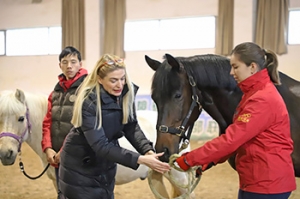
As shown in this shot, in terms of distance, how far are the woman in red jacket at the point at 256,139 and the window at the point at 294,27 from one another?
24.7 ft

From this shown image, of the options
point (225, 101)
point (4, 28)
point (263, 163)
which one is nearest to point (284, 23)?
point (225, 101)

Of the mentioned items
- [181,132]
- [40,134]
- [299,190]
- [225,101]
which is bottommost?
[299,190]

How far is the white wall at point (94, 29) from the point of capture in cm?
881

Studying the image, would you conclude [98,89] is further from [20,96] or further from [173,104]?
[20,96]

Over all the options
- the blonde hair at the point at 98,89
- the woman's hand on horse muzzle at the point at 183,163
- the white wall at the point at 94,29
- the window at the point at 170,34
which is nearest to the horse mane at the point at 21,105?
the blonde hair at the point at 98,89

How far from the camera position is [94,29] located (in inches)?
404

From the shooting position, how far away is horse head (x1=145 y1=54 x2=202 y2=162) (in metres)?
1.93

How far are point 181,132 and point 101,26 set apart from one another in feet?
28.8

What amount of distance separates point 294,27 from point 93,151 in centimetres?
783

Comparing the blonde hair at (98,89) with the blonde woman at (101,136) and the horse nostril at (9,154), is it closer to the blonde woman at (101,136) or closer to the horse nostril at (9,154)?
the blonde woman at (101,136)

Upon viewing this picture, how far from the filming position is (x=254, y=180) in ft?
5.38

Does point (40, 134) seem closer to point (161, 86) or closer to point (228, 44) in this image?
point (161, 86)

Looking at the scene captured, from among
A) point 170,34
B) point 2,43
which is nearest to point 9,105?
point 170,34

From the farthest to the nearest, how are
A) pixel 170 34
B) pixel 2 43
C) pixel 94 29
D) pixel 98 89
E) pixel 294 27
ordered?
pixel 2 43, pixel 94 29, pixel 170 34, pixel 294 27, pixel 98 89
